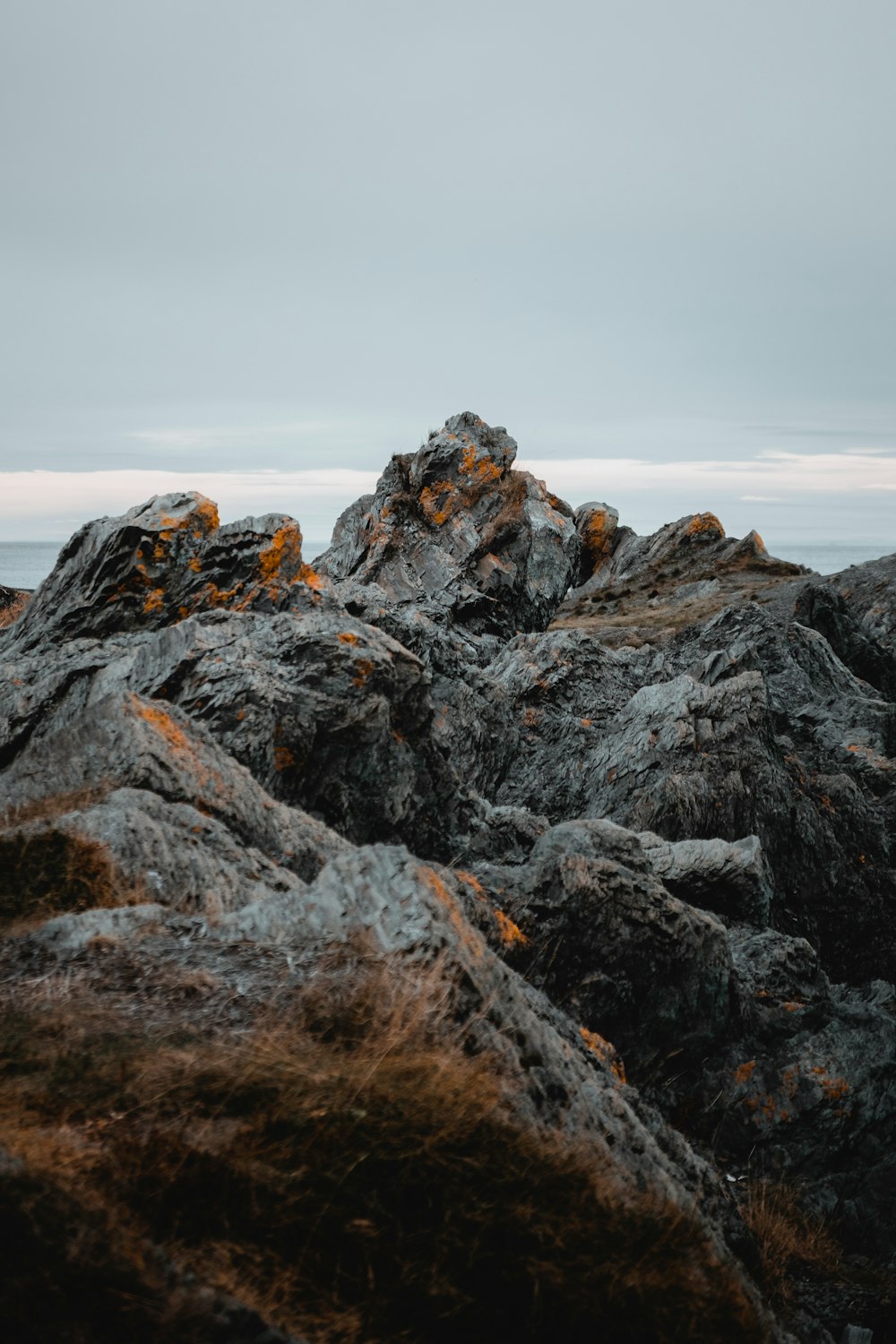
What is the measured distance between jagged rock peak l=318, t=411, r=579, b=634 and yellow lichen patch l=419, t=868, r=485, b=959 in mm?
33649

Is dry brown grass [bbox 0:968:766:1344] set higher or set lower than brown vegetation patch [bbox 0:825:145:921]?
lower

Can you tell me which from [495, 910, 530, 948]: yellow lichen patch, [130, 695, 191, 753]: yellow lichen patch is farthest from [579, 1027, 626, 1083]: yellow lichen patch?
[130, 695, 191, 753]: yellow lichen patch

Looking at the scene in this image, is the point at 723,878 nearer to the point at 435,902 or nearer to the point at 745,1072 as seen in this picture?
the point at 745,1072

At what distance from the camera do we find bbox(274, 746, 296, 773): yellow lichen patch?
14.1 m

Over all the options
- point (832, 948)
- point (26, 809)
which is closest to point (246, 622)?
point (26, 809)

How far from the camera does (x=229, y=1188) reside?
4.92m

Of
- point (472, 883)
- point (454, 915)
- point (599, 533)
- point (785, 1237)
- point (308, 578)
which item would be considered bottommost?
point (785, 1237)

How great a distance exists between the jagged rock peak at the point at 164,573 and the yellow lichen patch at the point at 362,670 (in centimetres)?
437

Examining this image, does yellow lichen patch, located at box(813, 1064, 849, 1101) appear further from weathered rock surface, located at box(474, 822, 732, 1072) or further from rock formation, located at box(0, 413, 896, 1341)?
weathered rock surface, located at box(474, 822, 732, 1072)

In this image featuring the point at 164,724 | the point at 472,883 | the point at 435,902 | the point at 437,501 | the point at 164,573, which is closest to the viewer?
the point at 435,902

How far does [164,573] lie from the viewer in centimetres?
1997

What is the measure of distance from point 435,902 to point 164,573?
14.6 metres

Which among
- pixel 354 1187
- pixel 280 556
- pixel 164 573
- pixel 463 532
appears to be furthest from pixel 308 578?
pixel 463 532

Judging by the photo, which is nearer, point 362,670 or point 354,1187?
point 354,1187
